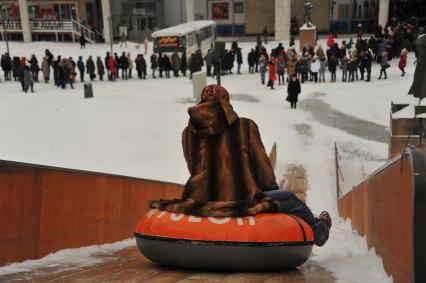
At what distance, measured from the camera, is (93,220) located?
6.18m

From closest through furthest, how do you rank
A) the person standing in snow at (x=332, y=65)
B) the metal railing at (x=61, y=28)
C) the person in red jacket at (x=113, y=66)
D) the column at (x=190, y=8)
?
the person standing in snow at (x=332, y=65), the person in red jacket at (x=113, y=66), the column at (x=190, y=8), the metal railing at (x=61, y=28)

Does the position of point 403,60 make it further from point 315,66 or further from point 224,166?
point 224,166

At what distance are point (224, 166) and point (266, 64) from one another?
21710 millimetres

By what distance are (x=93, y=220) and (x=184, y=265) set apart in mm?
2061

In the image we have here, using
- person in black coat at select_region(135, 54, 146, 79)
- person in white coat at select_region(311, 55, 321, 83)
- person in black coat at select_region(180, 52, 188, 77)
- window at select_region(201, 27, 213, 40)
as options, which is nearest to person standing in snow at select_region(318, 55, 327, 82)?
person in white coat at select_region(311, 55, 321, 83)

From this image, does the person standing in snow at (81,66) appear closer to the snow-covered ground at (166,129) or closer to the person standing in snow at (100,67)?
the person standing in snow at (100,67)

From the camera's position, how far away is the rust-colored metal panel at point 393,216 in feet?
11.1

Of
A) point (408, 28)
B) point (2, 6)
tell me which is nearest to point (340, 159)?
point (408, 28)

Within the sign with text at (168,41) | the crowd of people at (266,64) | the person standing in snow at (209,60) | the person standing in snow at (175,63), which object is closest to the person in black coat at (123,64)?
the crowd of people at (266,64)

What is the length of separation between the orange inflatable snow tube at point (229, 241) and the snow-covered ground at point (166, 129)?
57 centimetres

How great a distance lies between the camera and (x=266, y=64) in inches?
1011

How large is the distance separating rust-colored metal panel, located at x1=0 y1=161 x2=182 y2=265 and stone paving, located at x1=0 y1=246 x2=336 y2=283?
58 cm

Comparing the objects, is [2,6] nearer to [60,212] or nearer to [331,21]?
[331,21]

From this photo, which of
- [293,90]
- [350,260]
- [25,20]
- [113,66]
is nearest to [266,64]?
[293,90]
